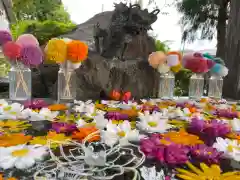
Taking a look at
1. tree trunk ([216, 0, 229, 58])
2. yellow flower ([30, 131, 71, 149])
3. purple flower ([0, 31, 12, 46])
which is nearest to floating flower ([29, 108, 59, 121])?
yellow flower ([30, 131, 71, 149])

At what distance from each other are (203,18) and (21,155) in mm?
2997

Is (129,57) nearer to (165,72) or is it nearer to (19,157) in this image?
(165,72)

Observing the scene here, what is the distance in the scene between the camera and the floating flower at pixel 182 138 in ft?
2.03

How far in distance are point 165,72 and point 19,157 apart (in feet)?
3.35

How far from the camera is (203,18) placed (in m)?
3.04

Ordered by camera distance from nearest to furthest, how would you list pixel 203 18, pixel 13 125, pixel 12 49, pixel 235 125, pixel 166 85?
pixel 13 125
pixel 235 125
pixel 12 49
pixel 166 85
pixel 203 18

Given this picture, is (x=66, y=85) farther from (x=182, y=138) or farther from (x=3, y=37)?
(x=182, y=138)

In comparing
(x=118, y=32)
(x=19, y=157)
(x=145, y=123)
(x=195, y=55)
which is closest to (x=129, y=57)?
(x=118, y=32)

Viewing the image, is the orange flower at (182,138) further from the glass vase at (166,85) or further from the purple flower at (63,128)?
the glass vase at (166,85)

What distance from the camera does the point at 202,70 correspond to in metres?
1.36

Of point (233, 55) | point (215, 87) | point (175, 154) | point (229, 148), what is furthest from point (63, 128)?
point (233, 55)

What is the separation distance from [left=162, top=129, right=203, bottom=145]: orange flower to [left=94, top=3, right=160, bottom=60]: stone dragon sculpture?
0.74 meters

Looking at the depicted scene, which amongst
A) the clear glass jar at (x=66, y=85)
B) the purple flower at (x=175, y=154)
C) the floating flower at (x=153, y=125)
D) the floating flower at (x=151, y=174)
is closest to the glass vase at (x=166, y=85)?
the clear glass jar at (x=66, y=85)

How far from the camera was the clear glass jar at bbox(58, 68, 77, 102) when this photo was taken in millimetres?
1087
